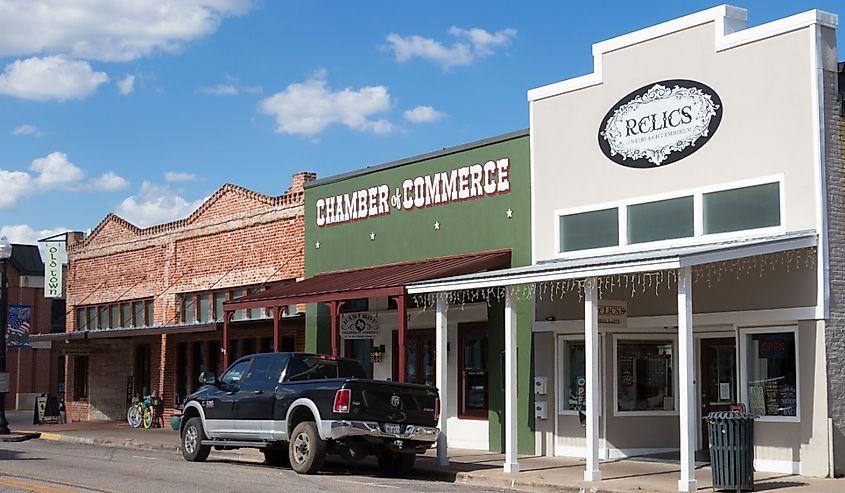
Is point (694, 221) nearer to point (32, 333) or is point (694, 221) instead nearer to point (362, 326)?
point (362, 326)

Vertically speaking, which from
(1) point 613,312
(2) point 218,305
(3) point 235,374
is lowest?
(3) point 235,374

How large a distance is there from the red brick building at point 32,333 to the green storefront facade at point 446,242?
3102 cm

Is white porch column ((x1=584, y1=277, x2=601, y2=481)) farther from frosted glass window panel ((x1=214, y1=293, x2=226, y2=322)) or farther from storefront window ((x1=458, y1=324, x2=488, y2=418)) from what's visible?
frosted glass window panel ((x1=214, y1=293, x2=226, y2=322))

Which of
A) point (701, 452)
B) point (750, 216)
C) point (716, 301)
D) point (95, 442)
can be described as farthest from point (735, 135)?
point (95, 442)

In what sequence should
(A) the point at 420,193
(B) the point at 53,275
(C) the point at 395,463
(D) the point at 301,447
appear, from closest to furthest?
1. (D) the point at 301,447
2. (C) the point at 395,463
3. (A) the point at 420,193
4. (B) the point at 53,275

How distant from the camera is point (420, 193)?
2359 cm

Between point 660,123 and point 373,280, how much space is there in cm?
624

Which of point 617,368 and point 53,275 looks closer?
point 617,368

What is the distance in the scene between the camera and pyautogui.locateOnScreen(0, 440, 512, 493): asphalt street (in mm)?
14945

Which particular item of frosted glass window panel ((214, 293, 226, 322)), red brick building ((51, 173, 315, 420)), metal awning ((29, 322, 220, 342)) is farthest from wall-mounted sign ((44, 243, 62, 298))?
frosted glass window panel ((214, 293, 226, 322))

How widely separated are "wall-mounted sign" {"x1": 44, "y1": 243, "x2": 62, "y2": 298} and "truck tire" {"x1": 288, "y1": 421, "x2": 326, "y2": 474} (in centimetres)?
2367

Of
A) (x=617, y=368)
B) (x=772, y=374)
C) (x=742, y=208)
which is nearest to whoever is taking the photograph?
(x=772, y=374)

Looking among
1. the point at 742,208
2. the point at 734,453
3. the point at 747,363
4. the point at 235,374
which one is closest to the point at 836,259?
the point at 742,208

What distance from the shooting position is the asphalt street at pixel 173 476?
14.9 metres
